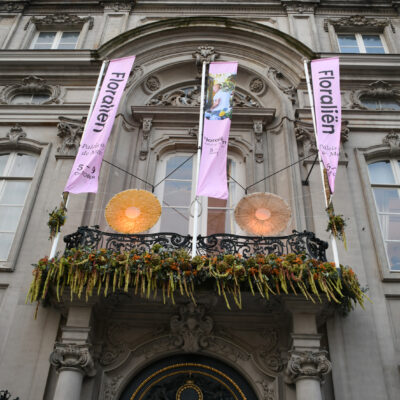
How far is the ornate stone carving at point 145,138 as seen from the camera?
1120 cm

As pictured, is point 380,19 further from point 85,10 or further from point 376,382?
point 376,382

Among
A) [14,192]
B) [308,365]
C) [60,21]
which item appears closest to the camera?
[308,365]

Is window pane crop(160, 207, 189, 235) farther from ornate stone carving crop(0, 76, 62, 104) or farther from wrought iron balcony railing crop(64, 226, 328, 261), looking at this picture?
ornate stone carving crop(0, 76, 62, 104)

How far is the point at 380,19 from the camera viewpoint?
1486cm

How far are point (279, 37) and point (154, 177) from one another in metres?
5.35

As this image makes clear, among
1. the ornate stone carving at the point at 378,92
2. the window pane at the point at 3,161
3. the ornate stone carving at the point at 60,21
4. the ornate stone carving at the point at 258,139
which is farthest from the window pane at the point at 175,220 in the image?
the ornate stone carving at the point at 60,21

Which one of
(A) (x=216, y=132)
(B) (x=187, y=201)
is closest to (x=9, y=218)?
(B) (x=187, y=201)

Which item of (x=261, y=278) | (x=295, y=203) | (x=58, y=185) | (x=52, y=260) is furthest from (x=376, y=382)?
(x=58, y=185)

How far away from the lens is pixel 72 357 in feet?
23.7

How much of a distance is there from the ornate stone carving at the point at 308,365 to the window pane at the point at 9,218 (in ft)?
20.0

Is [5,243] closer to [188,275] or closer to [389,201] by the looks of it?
[188,275]

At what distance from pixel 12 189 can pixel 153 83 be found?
15.6ft

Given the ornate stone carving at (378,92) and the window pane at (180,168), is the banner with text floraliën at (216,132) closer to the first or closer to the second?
the window pane at (180,168)

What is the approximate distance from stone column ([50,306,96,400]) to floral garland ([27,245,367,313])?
0.43 m
